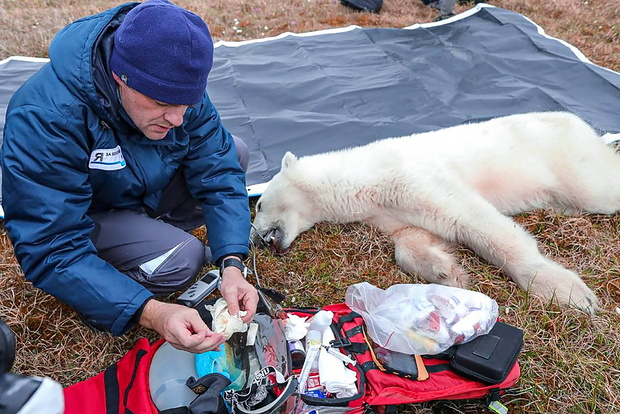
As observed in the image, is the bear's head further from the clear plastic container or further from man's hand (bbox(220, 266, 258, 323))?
the clear plastic container

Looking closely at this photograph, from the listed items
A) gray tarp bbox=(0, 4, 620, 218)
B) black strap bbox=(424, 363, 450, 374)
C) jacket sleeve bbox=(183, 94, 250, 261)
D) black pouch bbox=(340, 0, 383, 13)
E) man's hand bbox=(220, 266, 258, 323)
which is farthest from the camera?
black pouch bbox=(340, 0, 383, 13)

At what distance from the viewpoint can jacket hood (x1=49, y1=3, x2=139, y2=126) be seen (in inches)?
80.9

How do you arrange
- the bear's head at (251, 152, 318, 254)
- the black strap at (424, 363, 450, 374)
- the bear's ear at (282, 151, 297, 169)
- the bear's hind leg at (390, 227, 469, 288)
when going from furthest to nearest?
1. the bear's ear at (282, 151, 297, 169)
2. the bear's head at (251, 152, 318, 254)
3. the bear's hind leg at (390, 227, 469, 288)
4. the black strap at (424, 363, 450, 374)

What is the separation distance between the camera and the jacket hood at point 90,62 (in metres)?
2.05

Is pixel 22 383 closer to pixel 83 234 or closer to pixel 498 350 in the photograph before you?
pixel 83 234

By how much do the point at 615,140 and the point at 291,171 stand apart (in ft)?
8.86

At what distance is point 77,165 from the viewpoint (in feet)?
7.13

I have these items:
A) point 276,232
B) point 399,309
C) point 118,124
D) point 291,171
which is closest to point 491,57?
point 291,171

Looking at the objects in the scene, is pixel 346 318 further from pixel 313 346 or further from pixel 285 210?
pixel 285 210

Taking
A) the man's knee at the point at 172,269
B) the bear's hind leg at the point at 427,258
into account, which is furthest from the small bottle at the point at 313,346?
the bear's hind leg at the point at 427,258

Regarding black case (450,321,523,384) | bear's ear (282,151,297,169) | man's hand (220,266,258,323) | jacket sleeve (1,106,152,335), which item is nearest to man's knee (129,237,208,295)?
man's hand (220,266,258,323)

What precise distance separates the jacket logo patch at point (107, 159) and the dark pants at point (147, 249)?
0.42 m

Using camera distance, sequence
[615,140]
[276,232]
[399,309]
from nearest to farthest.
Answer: [399,309] < [276,232] < [615,140]

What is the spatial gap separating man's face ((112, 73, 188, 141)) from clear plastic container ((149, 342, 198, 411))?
962 millimetres
